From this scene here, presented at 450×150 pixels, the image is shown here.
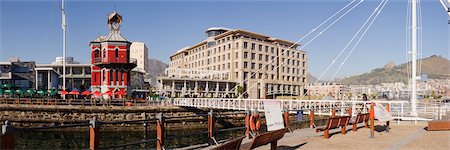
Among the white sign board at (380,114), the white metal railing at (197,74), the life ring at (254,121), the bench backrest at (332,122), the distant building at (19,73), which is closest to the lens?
the life ring at (254,121)

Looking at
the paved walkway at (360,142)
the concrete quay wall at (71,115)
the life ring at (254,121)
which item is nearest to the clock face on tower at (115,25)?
the concrete quay wall at (71,115)

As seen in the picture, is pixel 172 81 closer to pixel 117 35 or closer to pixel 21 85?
pixel 117 35

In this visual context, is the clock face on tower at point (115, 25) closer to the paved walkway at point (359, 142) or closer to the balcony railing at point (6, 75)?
the balcony railing at point (6, 75)

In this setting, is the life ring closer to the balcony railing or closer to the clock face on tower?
the clock face on tower

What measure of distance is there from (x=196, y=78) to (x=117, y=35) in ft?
94.1

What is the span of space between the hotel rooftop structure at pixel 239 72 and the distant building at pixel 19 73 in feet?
90.0

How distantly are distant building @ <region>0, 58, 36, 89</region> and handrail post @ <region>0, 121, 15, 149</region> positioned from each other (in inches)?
3160

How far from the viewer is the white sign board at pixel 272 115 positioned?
10297mm

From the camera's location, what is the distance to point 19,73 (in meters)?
80.1

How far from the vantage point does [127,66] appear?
58000 millimetres

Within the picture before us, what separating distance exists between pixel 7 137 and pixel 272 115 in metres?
6.55

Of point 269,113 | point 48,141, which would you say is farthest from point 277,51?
point 269,113

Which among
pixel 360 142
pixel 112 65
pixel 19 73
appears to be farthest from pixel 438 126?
pixel 19 73

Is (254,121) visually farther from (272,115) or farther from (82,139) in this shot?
(82,139)
